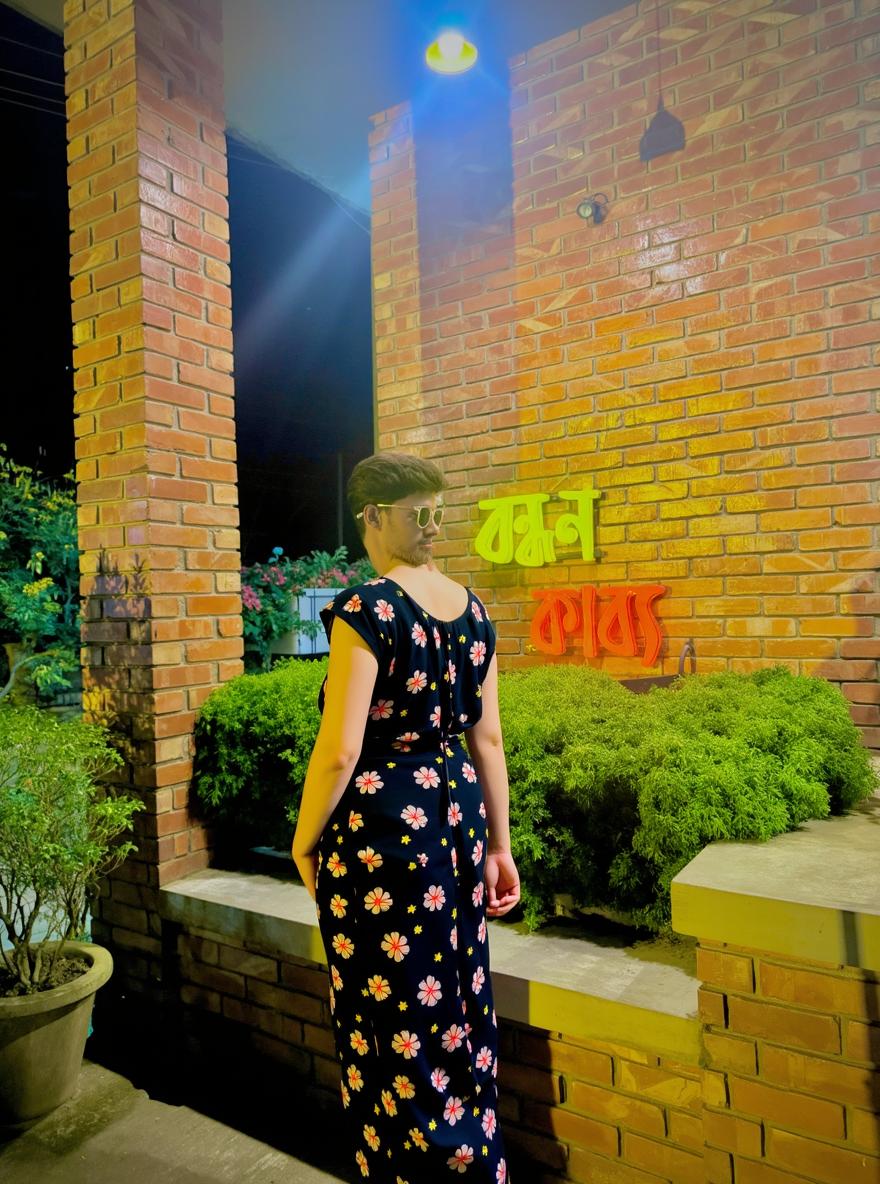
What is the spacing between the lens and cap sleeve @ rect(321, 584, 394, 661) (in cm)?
161

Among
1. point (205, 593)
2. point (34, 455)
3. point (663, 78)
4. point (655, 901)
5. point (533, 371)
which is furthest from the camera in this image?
point (34, 455)

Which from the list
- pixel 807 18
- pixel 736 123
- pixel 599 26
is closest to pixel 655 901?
pixel 736 123

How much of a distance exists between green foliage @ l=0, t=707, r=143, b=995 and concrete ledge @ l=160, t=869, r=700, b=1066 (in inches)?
24.4

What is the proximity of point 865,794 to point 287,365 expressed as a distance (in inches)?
395

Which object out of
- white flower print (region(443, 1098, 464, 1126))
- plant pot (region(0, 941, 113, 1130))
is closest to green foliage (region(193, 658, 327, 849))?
plant pot (region(0, 941, 113, 1130))

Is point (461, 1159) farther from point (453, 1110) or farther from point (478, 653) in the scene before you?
point (478, 653)

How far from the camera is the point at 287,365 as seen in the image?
10906 mm

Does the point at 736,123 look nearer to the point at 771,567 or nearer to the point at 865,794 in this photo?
the point at 771,567

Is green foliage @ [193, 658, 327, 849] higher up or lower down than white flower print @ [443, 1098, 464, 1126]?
higher up

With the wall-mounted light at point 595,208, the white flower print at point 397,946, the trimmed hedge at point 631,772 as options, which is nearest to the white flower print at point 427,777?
the white flower print at point 397,946

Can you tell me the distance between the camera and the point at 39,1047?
2465 millimetres

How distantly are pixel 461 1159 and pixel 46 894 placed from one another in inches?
67.1

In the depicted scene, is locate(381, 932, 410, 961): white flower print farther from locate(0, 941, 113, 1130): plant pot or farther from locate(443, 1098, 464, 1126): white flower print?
locate(0, 941, 113, 1130): plant pot

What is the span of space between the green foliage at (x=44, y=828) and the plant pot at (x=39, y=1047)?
114 mm
